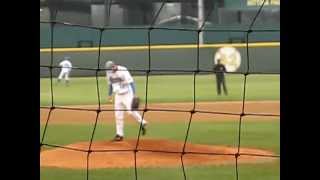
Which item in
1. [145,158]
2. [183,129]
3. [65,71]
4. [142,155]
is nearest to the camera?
[145,158]

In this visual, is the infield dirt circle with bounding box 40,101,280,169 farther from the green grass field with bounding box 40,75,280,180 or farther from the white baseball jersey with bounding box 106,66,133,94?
the white baseball jersey with bounding box 106,66,133,94

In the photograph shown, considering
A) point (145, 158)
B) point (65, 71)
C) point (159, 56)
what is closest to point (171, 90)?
point (159, 56)

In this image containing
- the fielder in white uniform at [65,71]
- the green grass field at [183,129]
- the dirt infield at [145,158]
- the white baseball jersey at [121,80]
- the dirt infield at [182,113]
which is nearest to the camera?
the green grass field at [183,129]

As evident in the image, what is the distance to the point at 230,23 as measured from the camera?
21.6 m

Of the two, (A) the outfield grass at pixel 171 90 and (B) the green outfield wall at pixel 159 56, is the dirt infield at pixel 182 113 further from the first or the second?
(B) the green outfield wall at pixel 159 56

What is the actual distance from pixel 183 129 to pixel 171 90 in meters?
7.94

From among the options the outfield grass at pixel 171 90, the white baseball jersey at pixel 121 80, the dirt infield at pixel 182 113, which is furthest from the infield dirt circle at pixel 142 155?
the outfield grass at pixel 171 90

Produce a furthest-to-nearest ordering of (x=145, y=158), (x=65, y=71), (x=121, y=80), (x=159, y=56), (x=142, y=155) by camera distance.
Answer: (x=65, y=71) < (x=159, y=56) < (x=121, y=80) < (x=142, y=155) < (x=145, y=158)

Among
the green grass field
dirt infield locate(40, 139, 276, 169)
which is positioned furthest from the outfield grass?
dirt infield locate(40, 139, 276, 169)

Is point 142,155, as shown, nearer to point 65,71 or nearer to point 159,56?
point 159,56

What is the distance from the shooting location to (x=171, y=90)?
19391mm

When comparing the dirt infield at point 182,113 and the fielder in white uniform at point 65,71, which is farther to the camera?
the fielder in white uniform at point 65,71

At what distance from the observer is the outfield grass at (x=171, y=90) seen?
1720 cm
